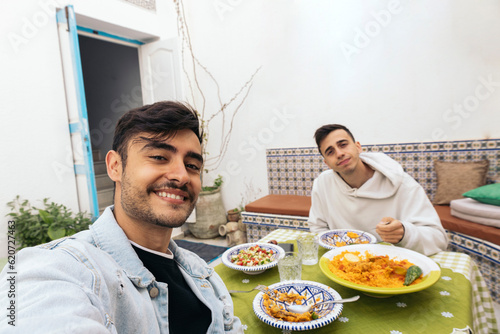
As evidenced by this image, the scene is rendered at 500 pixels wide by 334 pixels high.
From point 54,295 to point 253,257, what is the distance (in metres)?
0.95

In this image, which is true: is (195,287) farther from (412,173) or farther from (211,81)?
(211,81)

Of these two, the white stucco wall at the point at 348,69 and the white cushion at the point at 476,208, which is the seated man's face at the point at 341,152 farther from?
the white stucco wall at the point at 348,69

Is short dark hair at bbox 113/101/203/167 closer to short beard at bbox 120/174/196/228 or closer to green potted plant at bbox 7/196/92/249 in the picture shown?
short beard at bbox 120/174/196/228

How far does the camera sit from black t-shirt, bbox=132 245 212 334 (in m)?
0.86

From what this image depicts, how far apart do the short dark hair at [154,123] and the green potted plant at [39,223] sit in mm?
2432

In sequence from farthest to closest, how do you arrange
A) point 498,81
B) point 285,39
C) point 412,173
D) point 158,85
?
point 158,85
point 285,39
point 412,173
point 498,81

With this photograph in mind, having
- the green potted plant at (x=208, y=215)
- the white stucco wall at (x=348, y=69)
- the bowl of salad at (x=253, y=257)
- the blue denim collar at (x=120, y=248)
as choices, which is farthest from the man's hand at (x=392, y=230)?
the green potted plant at (x=208, y=215)

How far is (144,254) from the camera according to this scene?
87 cm

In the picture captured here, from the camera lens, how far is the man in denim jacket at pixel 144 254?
0.61 meters

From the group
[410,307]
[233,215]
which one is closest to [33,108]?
[233,215]

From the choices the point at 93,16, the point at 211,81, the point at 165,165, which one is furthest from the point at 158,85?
the point at 165,165

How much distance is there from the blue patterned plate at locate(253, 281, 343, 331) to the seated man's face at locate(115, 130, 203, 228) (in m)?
0.39

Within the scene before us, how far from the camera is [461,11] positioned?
122 inches

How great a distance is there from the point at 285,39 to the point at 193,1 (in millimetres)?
1774
